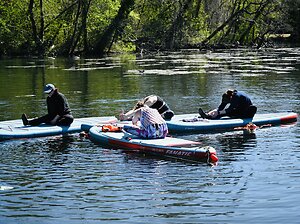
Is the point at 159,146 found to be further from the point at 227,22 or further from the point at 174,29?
the point at 227,22

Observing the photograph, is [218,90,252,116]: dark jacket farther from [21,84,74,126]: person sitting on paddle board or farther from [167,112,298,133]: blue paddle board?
[21,84,74,126]: person sitting on paddle board

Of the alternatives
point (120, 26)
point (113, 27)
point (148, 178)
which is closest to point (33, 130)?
point (148, 178)

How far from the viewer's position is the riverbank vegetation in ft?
194

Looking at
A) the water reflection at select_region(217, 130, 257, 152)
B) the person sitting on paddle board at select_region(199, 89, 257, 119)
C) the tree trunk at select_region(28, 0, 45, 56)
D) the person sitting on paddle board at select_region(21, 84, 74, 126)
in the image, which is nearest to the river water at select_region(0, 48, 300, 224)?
the water reflection at select_region(217, 130, 257, 152)

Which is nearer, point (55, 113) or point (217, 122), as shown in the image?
point (55, 113)

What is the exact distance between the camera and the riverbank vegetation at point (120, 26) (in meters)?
59.0

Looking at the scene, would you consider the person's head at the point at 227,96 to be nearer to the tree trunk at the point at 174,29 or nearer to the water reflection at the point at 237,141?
the water reflection at the point at 237,141

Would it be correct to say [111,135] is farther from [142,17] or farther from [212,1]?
[212,1]

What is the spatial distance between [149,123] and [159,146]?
0.93m

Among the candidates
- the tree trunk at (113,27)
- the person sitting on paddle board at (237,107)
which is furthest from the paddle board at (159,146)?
the tree trunk at (113,27)

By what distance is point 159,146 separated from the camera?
Result: 16172mm

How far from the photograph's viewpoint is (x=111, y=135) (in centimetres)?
1809

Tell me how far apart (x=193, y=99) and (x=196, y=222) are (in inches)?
664

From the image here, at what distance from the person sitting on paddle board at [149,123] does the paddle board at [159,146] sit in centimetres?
19
